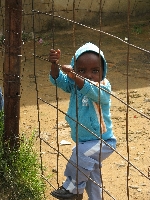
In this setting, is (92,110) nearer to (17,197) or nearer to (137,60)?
(17,197)

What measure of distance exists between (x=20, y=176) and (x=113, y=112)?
84.9 inches

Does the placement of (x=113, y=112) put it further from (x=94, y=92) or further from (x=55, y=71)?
(x=94, y=92)

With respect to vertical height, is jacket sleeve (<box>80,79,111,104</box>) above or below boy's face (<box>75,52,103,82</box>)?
below

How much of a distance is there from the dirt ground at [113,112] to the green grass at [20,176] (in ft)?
0.38

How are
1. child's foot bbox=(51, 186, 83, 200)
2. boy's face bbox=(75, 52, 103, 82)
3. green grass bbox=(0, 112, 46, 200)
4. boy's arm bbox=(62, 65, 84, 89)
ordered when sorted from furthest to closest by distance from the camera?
1. green grass bbox=(0, 112, 46, 200)
2. child's foot bbox=(51, 186, 83, 200)
3. boy's face bbox=(75, 52, 103, 82)
4. boy's arm bbox=(62, 65, 84, 89)

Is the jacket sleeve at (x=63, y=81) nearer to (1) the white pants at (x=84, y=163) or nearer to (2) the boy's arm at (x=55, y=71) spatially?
(2) the boy's arm at (x=55, y=71)

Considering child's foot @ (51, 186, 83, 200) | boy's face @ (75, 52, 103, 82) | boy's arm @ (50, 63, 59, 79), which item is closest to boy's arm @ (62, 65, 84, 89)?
boy's face @ (75, 52, 103, 82)

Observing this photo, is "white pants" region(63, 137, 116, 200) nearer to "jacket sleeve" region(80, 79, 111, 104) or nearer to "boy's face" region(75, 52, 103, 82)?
"jacket sleeve" region(80, 79, 111, 104)

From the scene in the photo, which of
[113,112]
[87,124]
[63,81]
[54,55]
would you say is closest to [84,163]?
[87,124]

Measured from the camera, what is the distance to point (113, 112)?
16.3ft

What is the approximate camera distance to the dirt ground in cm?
353

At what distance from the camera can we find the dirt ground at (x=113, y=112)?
3.53m

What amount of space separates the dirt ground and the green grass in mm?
115

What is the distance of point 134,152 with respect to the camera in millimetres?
4066
